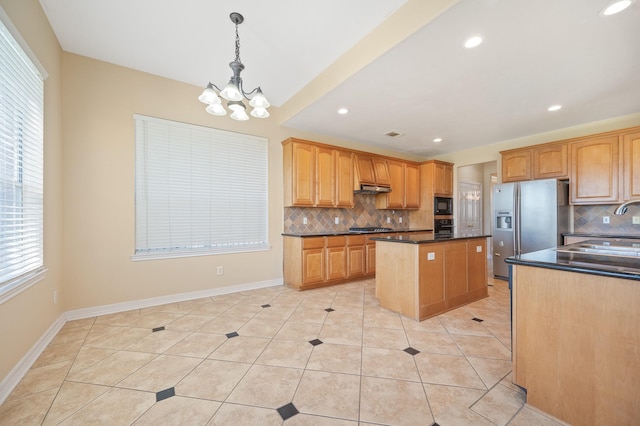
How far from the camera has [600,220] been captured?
4.00 metres

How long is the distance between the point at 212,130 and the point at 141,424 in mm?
3324

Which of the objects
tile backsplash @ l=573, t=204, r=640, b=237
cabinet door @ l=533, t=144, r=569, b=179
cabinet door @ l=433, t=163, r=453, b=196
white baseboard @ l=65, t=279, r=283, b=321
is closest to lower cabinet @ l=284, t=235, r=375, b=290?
white baseboard @ l=65, t=279, r=283, b=321

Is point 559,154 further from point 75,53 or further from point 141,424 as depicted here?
point 75,53

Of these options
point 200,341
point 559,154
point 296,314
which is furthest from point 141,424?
point 559,154

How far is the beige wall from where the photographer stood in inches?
69.5

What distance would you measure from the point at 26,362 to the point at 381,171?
521 cm

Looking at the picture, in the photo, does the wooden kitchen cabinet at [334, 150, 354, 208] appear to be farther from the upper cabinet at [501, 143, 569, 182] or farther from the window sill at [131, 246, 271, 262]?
the upper cabinet at [501, 143, 569, 182]

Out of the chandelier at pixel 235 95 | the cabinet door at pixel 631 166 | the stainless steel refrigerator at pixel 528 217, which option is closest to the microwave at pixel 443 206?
the stainless steel refrigerator at pixel 528 217

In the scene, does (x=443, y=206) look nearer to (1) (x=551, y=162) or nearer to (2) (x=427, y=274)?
(1) (x=551, y=162)

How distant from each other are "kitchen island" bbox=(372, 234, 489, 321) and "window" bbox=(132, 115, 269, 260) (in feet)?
6.80

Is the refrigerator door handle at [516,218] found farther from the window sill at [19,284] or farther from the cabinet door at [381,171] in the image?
the window sill at [19,284]

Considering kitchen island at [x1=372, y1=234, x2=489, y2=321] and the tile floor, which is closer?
the tile floor

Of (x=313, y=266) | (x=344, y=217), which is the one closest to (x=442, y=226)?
(x=344, y=217)

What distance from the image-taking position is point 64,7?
2285 mm
